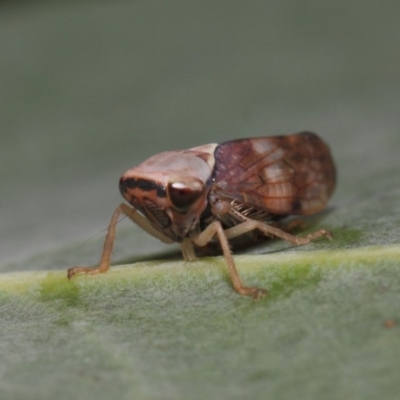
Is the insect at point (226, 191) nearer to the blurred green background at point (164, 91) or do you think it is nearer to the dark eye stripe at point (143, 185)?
the dark eye stripe at point (143, 185)

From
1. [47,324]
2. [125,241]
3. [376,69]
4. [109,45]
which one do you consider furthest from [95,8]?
[47,324]

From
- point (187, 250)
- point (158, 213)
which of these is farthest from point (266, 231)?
point (158, 213)

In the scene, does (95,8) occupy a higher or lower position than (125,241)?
higher

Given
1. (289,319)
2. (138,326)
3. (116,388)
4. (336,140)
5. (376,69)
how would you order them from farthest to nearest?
1. (376,69)
2. (336,140)
3. (138,326)
4. (289,319)
5. (116,388)

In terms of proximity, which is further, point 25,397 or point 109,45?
point 109,45

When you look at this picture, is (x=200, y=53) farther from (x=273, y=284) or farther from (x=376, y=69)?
(x=273, y=284)

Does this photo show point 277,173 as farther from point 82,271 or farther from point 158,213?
point 82,271

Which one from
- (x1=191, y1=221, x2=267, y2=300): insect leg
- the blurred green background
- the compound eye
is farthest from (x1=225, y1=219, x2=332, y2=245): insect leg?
the blurred green background
